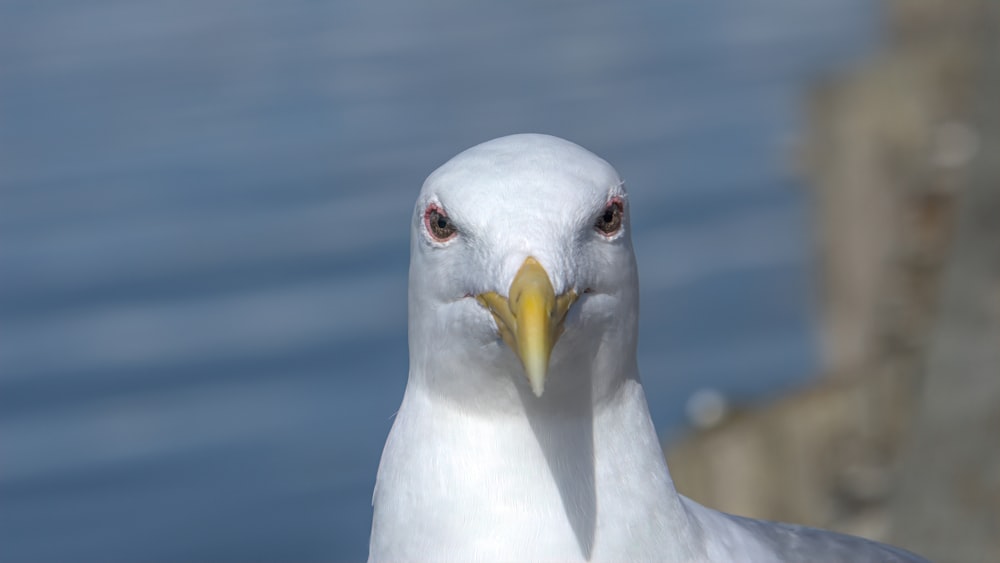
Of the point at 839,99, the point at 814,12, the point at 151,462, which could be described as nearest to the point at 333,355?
the point at 151,462

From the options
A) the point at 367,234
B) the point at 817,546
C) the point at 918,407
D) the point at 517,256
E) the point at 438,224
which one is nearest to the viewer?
the point at 517,256

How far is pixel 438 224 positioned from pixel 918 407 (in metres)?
1.74

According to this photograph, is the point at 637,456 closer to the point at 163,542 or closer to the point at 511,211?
the point at 511,211

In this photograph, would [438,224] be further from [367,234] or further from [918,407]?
[367,234]

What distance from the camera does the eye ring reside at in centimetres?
262

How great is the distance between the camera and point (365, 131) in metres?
13.0

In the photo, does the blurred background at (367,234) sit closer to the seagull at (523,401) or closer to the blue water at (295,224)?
the blue water at (295,224)

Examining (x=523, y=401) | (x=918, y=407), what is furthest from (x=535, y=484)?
(x=918, y=407)

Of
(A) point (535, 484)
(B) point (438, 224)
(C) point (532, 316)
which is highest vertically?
(B) point (438, 224)

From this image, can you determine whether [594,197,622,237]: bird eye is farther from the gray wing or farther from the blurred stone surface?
the blurred stone surface

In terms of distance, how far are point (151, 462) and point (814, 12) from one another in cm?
1096

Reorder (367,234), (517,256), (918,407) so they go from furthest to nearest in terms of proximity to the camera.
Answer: (367,234), (918,407), (517,256)

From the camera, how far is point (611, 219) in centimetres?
264

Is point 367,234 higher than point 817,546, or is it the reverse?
point 367,234
